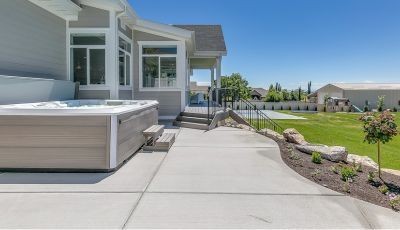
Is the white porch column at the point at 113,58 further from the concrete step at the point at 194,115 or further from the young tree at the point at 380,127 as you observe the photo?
the young tree at the point at 380,127

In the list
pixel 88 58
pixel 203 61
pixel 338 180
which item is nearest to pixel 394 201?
pixel 338 180

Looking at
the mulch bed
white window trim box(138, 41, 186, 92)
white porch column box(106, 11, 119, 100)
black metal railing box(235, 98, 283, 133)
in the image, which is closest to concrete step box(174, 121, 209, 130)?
white window trim box(138, 41, 186, 92)

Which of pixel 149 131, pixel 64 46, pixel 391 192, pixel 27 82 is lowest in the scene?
pixel 391 192

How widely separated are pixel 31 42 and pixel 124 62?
3.85 meters

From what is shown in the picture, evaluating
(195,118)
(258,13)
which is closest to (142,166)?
(195,118)

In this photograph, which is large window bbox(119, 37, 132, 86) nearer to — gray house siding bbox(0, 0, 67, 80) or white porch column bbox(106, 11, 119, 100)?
white porch column bbox(106, 11, 119, 100)

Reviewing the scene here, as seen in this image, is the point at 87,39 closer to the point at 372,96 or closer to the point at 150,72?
the point at 150,72

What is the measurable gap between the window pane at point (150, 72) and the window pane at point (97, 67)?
2.37m

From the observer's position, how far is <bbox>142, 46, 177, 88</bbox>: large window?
483 inches

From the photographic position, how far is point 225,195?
13.0 ft

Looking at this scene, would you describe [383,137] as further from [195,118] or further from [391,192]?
[195,118]

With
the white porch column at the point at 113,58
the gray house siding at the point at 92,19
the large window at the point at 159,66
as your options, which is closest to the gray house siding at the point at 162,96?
the large window at the point at 159,66

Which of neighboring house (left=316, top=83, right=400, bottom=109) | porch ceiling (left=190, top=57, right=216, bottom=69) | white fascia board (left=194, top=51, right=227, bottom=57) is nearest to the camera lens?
white fascia board (left=194, top=51, right=227, bottom=57)

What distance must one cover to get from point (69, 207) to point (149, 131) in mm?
3705
